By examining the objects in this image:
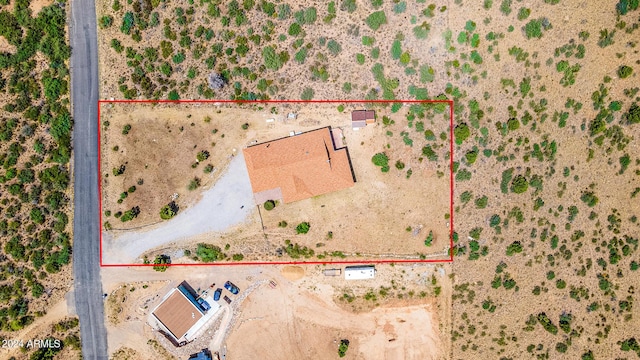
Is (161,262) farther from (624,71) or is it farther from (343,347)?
(624,71)

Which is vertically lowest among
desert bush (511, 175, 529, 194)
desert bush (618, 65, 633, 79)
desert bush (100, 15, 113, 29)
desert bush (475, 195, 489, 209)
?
desert bush (475, 195, 489, 209)

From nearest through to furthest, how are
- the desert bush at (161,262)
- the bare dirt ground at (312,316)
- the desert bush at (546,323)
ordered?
the desert bush at (161,262) < the bare dirt ground at (312,316) < the desert bush at (546,323)

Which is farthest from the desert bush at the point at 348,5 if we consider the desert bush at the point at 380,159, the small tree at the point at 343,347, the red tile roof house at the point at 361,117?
the small tree at the point at 343,347

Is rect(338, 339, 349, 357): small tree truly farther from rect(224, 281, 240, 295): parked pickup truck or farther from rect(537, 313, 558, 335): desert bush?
rect(537, 313, 558, 335): desert bush

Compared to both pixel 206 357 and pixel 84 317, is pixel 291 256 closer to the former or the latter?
pixel 206 357

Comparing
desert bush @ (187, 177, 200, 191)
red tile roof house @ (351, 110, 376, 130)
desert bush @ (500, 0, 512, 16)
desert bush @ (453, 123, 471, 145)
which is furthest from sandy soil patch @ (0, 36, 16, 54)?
desert bush @ (500, 0, 512, 16)

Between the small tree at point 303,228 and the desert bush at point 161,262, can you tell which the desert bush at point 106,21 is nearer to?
the desert bush at point 161,262

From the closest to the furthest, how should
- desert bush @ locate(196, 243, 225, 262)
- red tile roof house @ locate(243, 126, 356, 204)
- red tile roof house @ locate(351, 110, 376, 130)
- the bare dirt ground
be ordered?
red tile roof house @ locate(243, 126, 356, 204)
red tile roof house @ locate(351, 110, 376, 130)
desert bush @ locate(196, 243, 225, 262)
the bare dirt ground
